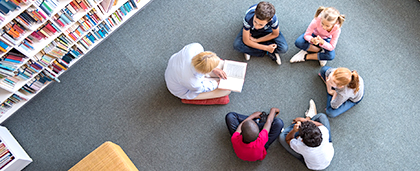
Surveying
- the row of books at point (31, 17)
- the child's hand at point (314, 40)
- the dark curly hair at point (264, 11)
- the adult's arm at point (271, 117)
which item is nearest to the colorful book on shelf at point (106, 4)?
the row of books at point (31, 17)

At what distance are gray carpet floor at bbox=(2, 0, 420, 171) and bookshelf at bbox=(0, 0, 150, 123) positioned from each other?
0.15 metres

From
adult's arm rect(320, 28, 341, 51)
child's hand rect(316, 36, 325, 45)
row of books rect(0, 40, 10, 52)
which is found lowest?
adult's arm rect(320, 28, 341, 51)

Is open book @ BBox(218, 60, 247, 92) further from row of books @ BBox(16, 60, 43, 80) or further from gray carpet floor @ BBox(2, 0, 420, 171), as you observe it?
row of books @ BBox(16, 60, 43, 80)

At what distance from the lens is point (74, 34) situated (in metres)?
2.52

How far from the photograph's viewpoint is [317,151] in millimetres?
2227

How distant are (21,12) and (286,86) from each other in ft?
8.14

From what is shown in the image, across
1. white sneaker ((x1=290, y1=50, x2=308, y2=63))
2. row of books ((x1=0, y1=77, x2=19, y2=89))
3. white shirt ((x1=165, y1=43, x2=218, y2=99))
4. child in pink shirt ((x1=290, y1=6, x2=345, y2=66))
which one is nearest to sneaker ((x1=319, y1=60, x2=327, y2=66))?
child in pink shirt ((x1=290, y1=6, x2=345, y2=66))

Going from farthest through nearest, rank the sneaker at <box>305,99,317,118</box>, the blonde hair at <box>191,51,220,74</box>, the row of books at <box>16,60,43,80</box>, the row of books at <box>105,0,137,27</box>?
the row of books at <box>105,0,137,27</box>, the sneaker at <box>305,99,317,118</box>, the row of books at <box>16,60,43,80</box>, the blonde hair at <box>191,51,220,74</box>

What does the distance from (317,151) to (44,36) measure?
2579 mm

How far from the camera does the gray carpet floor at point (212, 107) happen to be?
2639mm

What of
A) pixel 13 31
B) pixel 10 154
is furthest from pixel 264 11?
pixel 10 154

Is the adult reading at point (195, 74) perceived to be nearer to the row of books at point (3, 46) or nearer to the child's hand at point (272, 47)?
the child's hand at point (272, 47)

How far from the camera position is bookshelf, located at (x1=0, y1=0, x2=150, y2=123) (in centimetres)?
204

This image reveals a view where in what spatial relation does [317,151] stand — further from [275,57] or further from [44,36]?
[44,36]
